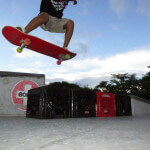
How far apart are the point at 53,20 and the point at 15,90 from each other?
105 inches

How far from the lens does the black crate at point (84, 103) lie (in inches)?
147

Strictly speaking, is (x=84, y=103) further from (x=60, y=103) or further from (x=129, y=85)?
(x=129, y=85)

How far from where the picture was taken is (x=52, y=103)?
137 inches

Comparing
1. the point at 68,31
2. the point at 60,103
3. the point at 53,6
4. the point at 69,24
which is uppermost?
the point at 53,6

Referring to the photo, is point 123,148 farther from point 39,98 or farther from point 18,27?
point 18,27

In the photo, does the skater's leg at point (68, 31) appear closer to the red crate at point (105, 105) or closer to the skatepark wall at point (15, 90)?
the red crate at point (105, 105)

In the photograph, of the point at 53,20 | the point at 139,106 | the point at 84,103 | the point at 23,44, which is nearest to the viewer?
the point at 23,44

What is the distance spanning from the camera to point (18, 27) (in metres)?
3.53

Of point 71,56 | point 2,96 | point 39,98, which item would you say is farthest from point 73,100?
point 2,96

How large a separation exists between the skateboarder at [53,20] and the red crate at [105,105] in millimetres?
1625

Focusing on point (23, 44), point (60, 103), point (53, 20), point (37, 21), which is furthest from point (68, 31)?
point (60, 103)

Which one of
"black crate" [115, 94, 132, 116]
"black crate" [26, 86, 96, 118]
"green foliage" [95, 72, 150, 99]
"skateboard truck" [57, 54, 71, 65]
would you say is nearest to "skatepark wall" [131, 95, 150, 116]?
"black crate" [115, 94, 132, 116]

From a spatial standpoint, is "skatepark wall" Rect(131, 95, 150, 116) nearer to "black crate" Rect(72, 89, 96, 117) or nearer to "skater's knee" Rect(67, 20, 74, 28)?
"black crate" Rect(72, 89, 96, 117)

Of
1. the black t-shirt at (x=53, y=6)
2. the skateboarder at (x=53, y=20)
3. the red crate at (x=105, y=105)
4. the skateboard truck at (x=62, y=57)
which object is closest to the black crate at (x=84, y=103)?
the red crate at (x=105, y=105)
